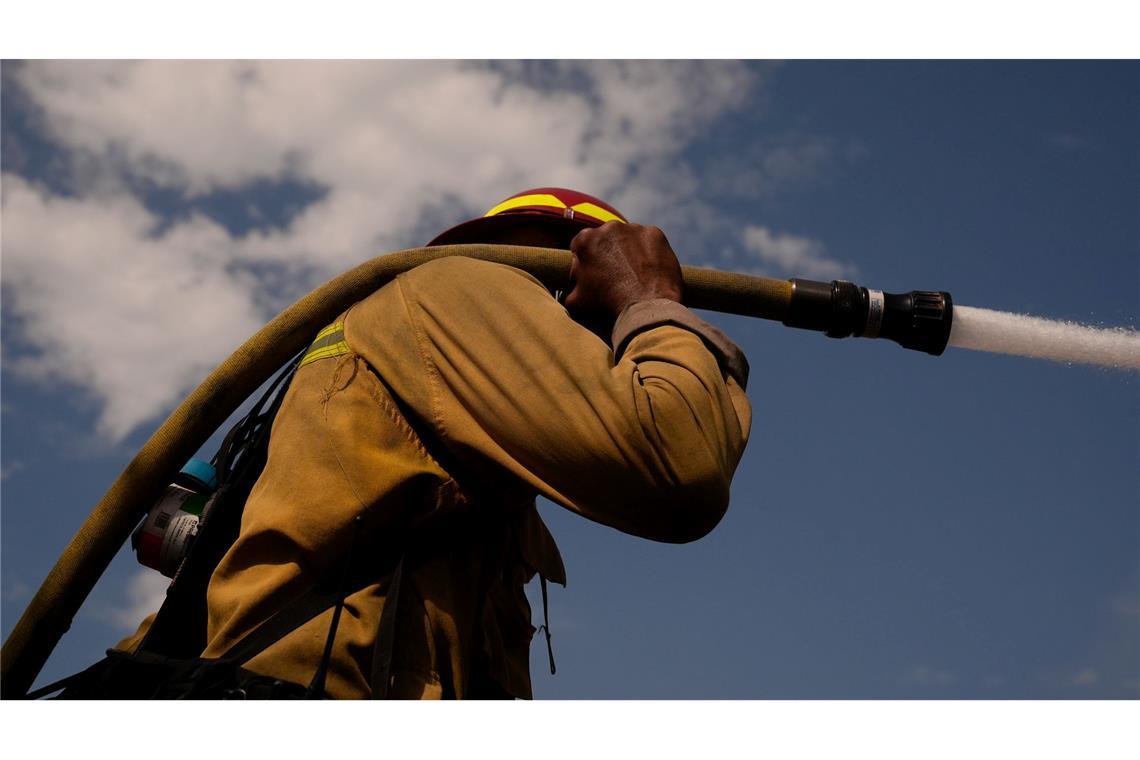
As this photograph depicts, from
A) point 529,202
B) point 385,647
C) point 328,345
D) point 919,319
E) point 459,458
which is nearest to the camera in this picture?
point 385,647

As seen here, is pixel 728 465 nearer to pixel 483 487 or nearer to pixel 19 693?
pixel 483 487

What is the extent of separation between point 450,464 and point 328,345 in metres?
0.65

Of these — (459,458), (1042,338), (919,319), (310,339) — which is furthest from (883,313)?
(310,339)

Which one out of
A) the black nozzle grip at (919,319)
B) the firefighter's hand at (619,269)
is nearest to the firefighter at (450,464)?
the firefighter's hand at (619,269)

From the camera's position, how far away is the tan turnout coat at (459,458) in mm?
2980

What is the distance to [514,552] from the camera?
3.60m

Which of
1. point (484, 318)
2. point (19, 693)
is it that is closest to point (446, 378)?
point (484, 318)

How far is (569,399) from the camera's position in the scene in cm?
302

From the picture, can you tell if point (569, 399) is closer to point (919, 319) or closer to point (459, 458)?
point (459, 458)

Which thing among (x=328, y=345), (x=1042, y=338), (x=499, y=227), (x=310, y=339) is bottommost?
(x=328, y=345)

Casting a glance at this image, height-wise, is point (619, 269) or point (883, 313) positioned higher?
point (883, 313)

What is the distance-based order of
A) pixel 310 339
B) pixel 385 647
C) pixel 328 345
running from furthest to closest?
pixel 310 339, pixel 328 345, pixel 385 647

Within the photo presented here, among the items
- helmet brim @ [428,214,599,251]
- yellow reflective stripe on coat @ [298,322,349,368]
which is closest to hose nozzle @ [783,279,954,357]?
helmet brim @ [428,214,599,251]

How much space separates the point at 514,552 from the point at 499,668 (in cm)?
37
